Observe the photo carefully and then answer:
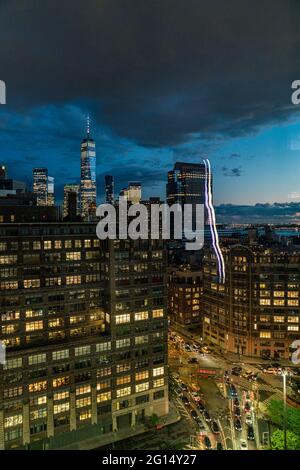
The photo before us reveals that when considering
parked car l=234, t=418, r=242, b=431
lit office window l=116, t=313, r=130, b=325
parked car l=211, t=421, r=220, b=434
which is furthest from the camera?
lit office window l=116, t=313, r=130, b=325

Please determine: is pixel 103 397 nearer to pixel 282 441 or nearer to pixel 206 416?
pixel 206 416

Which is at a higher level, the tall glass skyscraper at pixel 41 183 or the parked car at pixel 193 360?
the tall glass skyscraper at pixel 41 183

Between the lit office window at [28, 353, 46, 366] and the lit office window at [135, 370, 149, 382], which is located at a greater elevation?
the lit office window at [28, 353, 46, 366]

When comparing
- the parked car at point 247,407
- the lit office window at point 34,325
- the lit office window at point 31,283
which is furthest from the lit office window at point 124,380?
the parked car at point 247,407

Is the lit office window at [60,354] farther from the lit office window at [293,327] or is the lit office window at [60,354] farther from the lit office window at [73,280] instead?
the lit office window at [293,327]

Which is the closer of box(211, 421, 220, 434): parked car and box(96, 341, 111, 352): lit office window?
box(211, 421, 220, 434): parked car

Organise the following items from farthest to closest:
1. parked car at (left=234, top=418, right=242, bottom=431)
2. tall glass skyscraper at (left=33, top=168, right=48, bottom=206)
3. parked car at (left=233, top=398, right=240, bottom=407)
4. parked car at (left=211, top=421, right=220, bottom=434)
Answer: tall glass skyscraper at (left=33, top=168, right=48, bottom=206) < parked car at (left=233, top=398, right=240, bottom=407) < parked car at (left=234, top=418, right=242, bottom=431) < parked car at (left=211, top=421, right=220, bottom=434)

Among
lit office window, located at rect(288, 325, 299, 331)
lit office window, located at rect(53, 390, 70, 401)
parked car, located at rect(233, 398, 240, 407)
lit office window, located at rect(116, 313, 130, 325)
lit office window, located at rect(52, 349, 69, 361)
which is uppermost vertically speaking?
lit office window, located at rect(116, 313, 130, 325)

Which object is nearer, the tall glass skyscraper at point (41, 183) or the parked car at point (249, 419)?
the parked car at point (249, 419)

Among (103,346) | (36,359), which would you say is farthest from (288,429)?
(36,359)

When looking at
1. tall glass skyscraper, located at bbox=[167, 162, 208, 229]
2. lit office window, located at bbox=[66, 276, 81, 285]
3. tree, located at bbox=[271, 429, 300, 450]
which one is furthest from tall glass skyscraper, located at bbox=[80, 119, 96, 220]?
tree, located at bbox=[271, 429, 300, 450]

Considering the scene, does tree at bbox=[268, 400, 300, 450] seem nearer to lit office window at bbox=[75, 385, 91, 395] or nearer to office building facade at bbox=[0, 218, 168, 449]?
office building facade at bbox=[0, 218, 168, 449]

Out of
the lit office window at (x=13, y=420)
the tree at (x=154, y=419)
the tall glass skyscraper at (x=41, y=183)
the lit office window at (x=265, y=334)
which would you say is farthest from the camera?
the tall glass skyscraper at (x=41, y=183)
